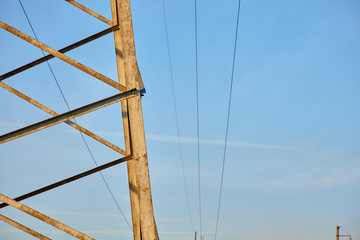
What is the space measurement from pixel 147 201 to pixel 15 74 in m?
5.34

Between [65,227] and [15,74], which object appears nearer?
[65,227]

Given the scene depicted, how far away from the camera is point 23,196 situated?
8.93 metres

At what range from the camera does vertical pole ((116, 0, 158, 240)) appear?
6.78 metres

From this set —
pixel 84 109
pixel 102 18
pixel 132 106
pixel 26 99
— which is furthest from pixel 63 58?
pixel 26 99

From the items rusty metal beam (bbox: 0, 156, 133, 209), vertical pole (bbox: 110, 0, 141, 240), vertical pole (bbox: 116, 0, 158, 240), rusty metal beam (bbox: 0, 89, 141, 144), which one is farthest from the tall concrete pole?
vertical pole (bbox: 110, 0, 141, 240)

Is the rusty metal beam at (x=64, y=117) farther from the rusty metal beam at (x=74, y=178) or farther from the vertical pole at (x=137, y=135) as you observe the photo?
the rusty metal beam at (x=74, y=178)

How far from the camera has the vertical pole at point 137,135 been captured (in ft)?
22.2

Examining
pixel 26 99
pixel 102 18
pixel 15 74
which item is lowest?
pixel 26 99

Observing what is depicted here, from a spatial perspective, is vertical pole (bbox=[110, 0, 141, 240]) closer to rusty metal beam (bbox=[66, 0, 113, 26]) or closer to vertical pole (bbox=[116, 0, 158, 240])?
rusty metal beam (bbox=[66, 0, 113, 26])

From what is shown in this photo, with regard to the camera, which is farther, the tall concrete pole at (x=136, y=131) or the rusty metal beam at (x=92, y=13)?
the rusty metal beam at (x=92, y=13)

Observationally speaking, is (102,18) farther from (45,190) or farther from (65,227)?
(65,227)

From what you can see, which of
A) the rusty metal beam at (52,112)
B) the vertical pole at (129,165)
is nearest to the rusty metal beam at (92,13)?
the vertical pole at (129,165)

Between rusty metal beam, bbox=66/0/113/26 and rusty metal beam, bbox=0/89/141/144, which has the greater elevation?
rusty metal beam, bbox=66/0/113/26

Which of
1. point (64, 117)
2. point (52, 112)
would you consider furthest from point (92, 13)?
point (64, 117)
